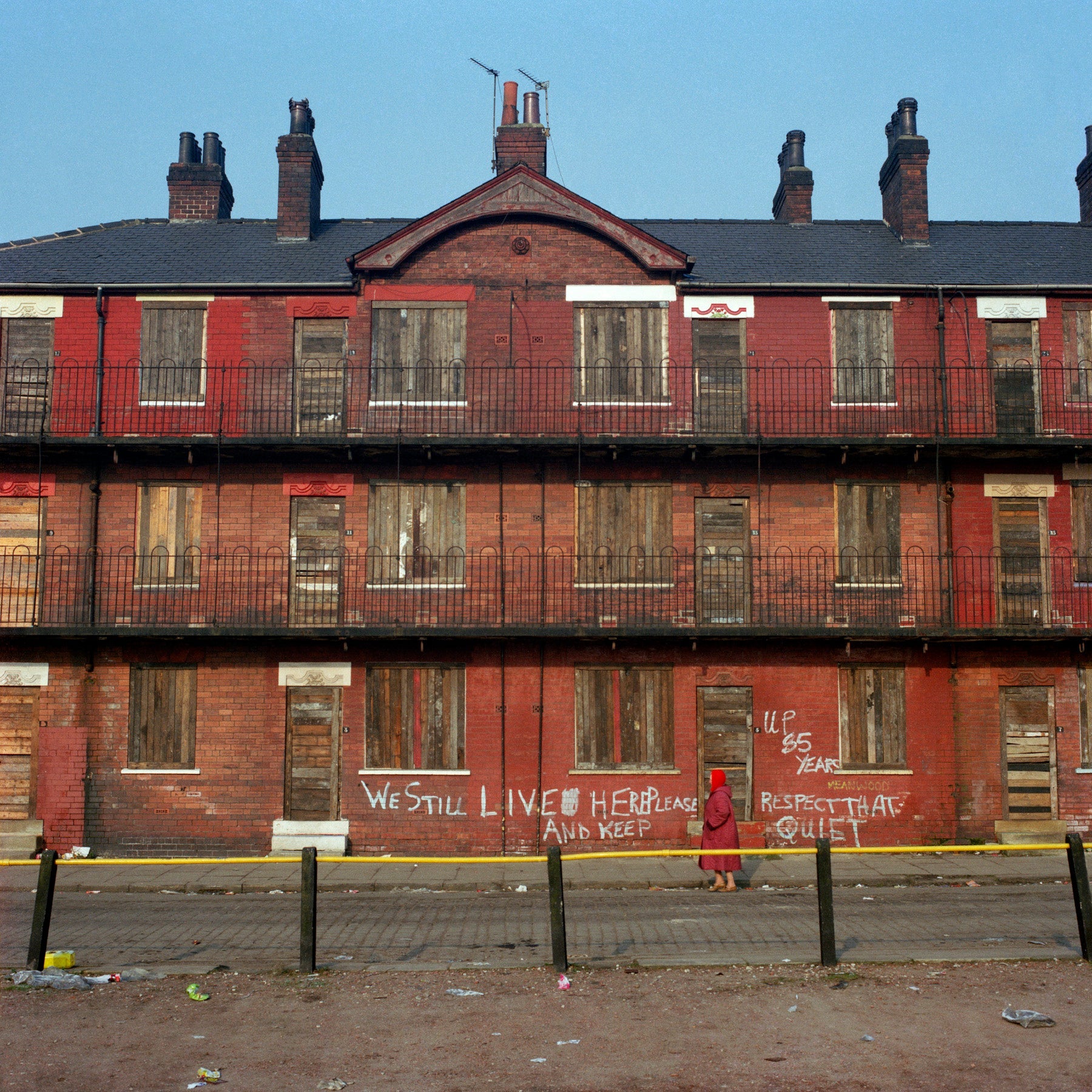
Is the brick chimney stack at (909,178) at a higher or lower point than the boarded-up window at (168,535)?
higher

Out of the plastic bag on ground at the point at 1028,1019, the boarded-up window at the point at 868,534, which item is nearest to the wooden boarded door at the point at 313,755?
the boarded-up window at the point at 868,534

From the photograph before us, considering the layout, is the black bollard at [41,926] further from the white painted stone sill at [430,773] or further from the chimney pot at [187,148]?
the chimney pot at [187,148]

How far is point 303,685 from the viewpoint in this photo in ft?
57.9

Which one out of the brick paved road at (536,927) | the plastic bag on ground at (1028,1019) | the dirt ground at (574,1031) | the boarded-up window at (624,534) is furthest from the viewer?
the boarded-up window at (624,534)

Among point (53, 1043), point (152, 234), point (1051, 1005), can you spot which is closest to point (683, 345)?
point (152, 234)

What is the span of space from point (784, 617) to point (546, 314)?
6.68 meters

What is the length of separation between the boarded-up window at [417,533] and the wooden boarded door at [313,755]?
7.33 ft

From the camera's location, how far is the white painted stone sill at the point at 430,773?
17.4 meters

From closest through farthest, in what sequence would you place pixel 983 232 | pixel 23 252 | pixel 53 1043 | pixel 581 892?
pixel 53 1043
pixel 581 892
pixel 23 252
pixel 983 232

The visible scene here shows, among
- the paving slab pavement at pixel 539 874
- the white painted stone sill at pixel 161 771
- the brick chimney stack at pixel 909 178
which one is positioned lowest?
the paving slab pavement at pixel 539 874

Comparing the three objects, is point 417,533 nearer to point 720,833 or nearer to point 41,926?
point 720,833

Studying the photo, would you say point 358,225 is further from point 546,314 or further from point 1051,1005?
point 1051,1005

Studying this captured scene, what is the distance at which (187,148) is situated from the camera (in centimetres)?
2223

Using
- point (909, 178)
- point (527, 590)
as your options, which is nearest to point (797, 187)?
point (909, 178)
